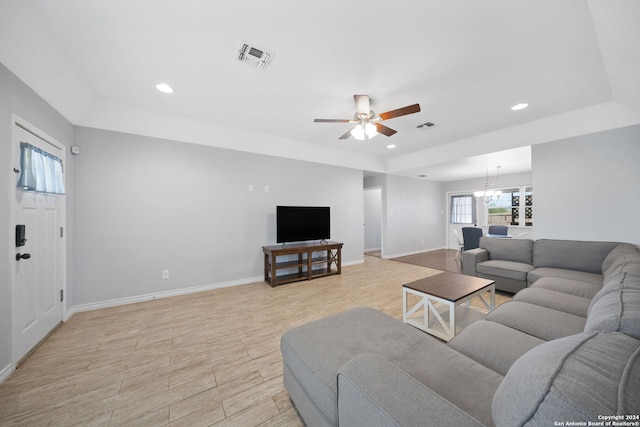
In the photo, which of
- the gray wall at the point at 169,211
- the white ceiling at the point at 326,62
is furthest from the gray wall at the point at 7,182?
the gray wall at the point at 169,211

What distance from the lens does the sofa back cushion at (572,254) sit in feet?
9.34

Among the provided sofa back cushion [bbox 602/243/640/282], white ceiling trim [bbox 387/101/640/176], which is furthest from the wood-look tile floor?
white ceiling trim [bbox 387/101/640/176]

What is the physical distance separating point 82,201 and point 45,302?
123 centimetres

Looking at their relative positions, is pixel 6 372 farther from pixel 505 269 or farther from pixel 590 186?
pixel 590 186

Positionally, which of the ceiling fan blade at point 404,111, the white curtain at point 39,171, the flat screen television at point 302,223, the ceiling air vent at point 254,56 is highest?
the ceiling air vent at point 254,56

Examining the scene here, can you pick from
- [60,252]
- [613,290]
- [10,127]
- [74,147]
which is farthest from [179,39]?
[613,290]

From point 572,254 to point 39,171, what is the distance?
614 centimetres

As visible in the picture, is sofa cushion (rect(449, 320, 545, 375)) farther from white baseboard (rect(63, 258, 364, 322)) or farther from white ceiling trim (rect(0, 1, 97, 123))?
white ceiling trim (rect(0, 1, 97, 123))

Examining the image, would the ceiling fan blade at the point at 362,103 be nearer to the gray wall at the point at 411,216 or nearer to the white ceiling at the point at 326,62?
the white ceiling at the point at 326,62

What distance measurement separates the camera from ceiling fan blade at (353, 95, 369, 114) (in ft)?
8.31

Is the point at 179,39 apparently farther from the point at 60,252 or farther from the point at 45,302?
the point at 45,302

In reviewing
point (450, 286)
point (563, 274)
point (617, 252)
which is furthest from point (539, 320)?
point (617, 252)

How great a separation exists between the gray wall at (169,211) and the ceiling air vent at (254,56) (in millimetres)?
1933

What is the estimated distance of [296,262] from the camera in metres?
4.41
